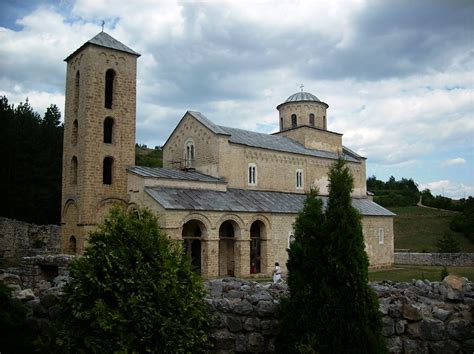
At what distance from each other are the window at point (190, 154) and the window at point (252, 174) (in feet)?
11.8

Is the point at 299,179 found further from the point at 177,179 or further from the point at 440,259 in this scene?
the point at 440,259

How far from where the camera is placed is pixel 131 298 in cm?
565

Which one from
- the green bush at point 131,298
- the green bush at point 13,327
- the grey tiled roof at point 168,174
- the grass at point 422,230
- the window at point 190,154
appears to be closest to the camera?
the green bush at point 131,298

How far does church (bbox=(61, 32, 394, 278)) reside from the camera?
20.5 meters

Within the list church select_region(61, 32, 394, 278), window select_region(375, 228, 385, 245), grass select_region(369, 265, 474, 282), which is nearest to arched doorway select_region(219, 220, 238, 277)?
church select_region(61, 32, 394, 278)

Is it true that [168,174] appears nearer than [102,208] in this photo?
No

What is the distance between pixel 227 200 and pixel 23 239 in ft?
42.7

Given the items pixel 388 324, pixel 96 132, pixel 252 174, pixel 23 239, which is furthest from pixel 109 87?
pixel 388 324

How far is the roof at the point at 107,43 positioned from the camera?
21.4m

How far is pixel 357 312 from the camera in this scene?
575 centimetres

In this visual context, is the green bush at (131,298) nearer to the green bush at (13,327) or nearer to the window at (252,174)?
the green bush at (13,327)

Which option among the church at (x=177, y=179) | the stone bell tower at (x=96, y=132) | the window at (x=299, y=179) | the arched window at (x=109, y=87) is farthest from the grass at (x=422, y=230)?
the arched window at (x=109, y=87)

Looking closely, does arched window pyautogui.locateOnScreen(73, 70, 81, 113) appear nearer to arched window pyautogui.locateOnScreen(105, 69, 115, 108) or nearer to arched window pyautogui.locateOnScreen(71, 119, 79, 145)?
arched window pyautogui.locateOnScreen(71, 119, 79, 145)

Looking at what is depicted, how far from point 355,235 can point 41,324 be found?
205 inches
